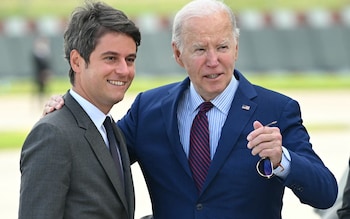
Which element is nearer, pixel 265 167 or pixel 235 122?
pixel 265 167

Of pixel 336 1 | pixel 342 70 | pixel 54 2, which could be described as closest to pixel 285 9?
pixel 336 1

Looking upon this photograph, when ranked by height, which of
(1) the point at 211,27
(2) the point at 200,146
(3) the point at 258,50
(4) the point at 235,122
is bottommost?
(2) the point at 200,146

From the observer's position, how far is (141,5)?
39.9 metres

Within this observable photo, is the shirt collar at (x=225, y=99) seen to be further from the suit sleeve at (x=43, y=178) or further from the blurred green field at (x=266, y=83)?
the blurred green field at (x=266, y=83)

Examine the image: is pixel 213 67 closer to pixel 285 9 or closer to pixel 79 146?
pixel 79 146

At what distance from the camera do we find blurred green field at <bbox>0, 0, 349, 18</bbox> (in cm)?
3772

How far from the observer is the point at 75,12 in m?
3.85

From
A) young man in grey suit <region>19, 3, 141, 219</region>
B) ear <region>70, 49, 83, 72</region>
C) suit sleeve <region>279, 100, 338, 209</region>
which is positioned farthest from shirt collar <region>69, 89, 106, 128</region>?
suit sleeve <region>279, 100, 338, 209</region>

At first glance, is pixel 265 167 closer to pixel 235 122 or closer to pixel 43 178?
pixel 235 122

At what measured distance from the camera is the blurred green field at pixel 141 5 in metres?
37.7

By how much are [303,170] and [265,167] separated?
0.17 meters

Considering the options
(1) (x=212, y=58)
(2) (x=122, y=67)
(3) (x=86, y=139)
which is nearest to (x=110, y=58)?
(2) (x=122, y=67)

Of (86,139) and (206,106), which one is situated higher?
(206,106)

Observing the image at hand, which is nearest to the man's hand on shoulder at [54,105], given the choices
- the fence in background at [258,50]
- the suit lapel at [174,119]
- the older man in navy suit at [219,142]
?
the older man in navy suit at [219,142]
